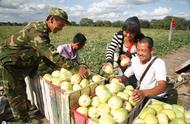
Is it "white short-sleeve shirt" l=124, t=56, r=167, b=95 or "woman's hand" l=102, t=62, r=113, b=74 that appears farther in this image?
"woman's hand" l=102, t=62, r=113, b=74

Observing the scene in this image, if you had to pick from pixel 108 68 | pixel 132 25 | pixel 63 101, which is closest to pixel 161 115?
pixel 63 101

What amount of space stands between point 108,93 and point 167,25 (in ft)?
177

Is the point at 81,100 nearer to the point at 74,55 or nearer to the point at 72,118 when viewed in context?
the point at 72,118

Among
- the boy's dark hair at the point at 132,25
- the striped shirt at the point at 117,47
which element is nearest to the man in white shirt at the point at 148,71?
the boy's dark hair at the point at 132,25

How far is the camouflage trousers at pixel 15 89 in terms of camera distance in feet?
12.8

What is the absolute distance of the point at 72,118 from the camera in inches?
124

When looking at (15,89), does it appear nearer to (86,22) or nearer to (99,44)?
(99,44)

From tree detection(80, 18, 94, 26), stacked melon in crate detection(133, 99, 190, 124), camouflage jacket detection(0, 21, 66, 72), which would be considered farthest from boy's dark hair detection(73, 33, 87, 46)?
tree detection(80, 18, 94, 26)

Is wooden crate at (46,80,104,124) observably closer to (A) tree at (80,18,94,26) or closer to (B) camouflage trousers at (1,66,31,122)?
(B) camouflage trousers at (1,66,31,122)

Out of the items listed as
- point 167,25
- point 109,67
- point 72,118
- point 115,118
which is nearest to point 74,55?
point 109,67

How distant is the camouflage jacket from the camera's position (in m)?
3.50

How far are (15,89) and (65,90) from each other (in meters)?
1.17

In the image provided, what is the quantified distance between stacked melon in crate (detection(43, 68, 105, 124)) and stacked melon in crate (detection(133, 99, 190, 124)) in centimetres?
90

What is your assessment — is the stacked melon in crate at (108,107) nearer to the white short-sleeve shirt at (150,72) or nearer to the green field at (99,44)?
the white short-sleeve shirt at (150,72)
